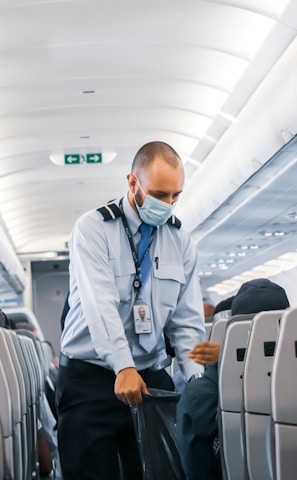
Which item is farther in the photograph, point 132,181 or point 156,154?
point 132,181

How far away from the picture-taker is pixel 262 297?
5027mm

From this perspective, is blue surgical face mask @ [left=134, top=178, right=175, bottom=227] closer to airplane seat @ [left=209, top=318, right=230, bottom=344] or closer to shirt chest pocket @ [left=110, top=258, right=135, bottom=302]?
shirt chest pocket @ [left=110, top=258, right=135, bottom=302]

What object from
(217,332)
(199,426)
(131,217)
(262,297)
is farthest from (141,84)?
(131,217)

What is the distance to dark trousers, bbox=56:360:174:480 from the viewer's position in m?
4.08

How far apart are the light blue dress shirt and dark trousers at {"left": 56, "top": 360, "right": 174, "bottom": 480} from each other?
3.1 inches

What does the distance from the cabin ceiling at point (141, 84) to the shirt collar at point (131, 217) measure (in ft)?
12.6

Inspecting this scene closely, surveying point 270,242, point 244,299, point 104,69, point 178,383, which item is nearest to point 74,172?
point 270,242

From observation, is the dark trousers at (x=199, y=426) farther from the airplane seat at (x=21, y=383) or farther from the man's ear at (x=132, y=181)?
the airplane seat at (x=21, y=383)

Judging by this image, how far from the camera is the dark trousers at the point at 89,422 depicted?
4.08 metres

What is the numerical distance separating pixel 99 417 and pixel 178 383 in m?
2.30

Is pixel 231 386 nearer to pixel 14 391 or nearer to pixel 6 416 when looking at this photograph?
pixel 6 416

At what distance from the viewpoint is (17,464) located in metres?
5.57

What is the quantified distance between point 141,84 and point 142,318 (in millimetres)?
8193

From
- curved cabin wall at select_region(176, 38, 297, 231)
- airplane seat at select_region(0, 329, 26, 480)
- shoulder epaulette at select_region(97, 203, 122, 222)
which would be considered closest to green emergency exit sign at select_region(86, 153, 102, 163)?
curved cabin wall at select_region(176, 38, 297, 231)
